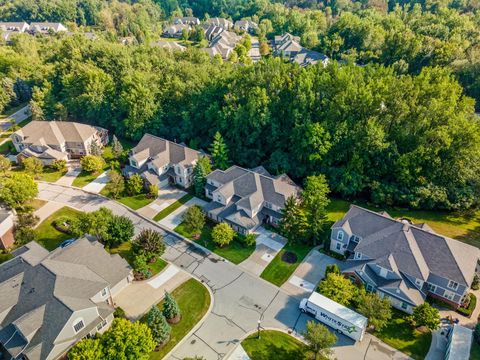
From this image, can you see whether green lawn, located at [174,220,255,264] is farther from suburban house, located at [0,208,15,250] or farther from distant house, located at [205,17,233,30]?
distant house, located at [205,17,233,30]

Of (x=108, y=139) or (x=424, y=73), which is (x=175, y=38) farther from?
(x=424, y=73)

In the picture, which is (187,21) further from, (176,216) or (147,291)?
(147,291)

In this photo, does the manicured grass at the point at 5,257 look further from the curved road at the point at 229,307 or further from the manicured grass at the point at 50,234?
the curved road at the point at 229,307

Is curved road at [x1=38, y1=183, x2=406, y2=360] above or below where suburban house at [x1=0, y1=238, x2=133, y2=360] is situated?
below

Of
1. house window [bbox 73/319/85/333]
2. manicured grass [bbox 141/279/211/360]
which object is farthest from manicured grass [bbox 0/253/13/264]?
manicured grass [bbox 141/279/211/360]

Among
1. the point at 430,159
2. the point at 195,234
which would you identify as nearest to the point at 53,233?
the point at 195,234

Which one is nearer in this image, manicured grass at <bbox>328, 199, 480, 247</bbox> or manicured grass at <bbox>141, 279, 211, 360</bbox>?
manicured grass at <bbox>141, 279, 211, 360</bbox>
